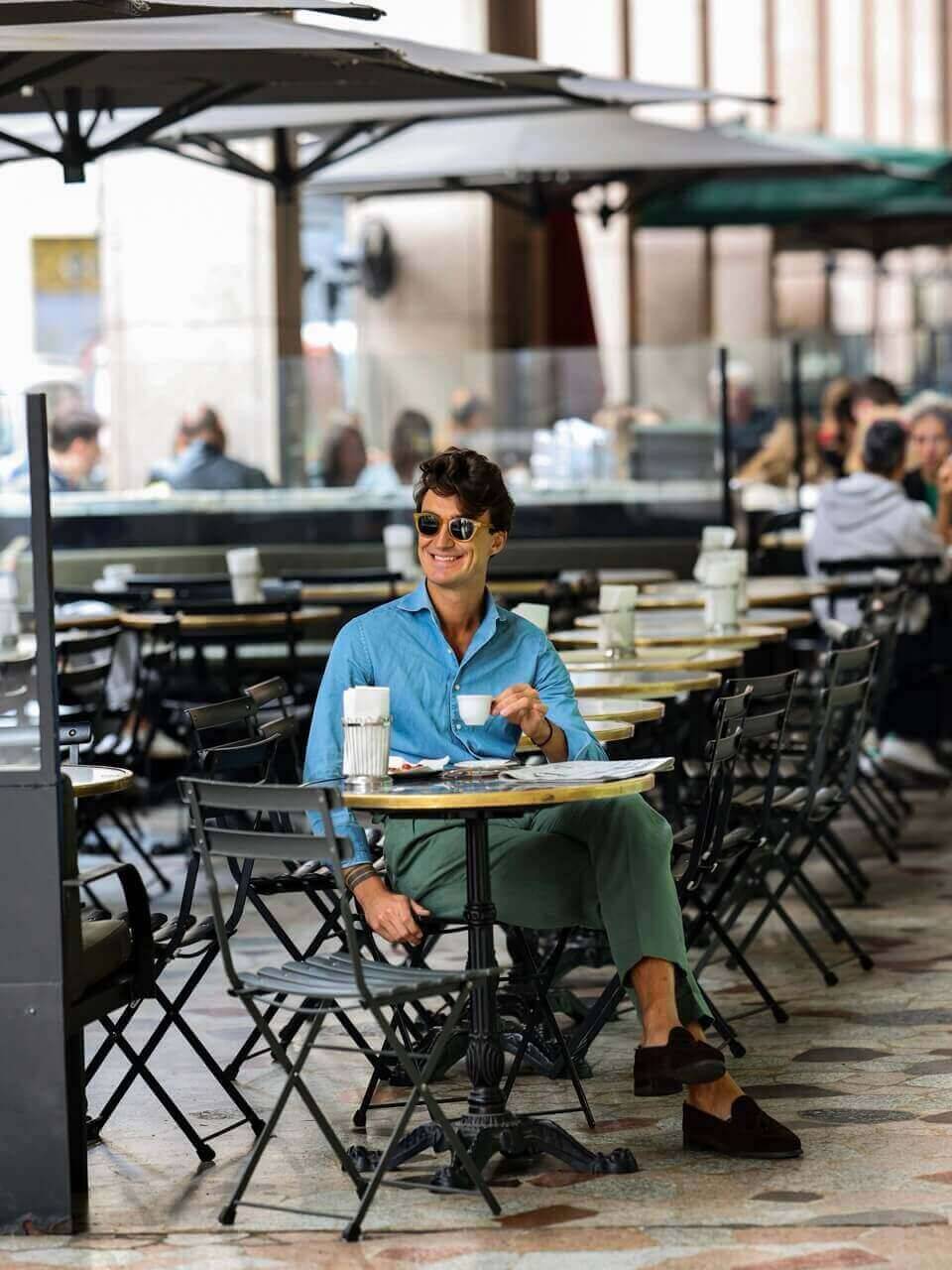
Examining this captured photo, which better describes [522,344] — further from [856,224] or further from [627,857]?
[627,857]

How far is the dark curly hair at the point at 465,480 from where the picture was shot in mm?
5516

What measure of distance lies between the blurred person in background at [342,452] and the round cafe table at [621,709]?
21.6ft

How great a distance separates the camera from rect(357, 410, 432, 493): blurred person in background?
13.2 metres

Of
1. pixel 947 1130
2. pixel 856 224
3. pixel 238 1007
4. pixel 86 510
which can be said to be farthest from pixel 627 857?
pixel 856 224

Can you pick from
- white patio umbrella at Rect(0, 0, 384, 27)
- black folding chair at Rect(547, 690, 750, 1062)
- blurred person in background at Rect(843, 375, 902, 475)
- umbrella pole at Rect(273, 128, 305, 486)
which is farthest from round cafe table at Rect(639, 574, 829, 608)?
black folding chair at Rect(547, 690, 750, 1062)

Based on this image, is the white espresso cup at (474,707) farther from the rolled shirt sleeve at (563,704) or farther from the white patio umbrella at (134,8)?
the white patio umbrella at (134,8)

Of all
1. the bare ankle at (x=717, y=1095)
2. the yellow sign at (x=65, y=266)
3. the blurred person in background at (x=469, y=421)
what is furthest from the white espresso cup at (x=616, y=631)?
the yellow sign at (x=65, y=266)

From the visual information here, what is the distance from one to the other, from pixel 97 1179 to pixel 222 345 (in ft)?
29.7

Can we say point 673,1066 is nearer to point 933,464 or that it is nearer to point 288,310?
point 933,464

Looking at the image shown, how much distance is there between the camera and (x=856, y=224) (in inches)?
979

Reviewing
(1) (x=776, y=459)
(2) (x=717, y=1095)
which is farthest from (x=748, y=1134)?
(1) (x=776, y=459)

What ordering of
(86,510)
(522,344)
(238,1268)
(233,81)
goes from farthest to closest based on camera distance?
(522,344) < (86,510) < (233,81) < (238,1268)

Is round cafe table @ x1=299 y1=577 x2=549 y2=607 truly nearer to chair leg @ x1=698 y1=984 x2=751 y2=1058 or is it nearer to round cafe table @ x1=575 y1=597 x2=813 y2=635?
round cafe table @ x1=575 y1=597 x2=813 y2=635

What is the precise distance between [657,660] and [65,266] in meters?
14.2
